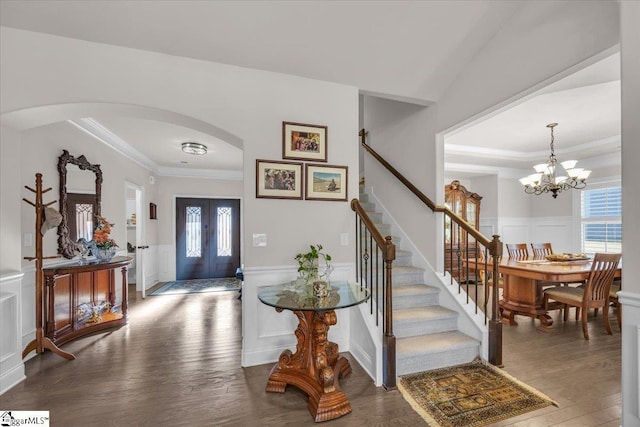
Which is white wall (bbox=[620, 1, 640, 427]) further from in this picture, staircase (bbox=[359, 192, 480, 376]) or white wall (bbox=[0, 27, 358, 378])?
white wall (bbox=[0, 27, 358, 378])

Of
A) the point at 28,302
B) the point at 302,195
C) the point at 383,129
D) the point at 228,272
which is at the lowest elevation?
the point at 228,272

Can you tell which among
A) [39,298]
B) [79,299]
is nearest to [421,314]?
[39,298]

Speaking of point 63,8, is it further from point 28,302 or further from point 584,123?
point 584,123

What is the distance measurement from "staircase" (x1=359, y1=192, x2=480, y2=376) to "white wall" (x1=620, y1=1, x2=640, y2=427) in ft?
3.71

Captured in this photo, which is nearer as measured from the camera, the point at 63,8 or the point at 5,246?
the point at 63,8

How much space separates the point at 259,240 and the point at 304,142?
1.04m

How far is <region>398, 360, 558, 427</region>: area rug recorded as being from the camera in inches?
74.5

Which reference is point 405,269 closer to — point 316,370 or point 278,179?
point 316,370

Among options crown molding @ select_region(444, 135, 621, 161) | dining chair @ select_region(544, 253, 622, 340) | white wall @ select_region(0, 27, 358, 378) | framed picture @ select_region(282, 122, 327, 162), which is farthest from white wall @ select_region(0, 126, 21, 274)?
crown molding @ select_region(444, 135, 621, 161)

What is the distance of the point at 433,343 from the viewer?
8.49ft

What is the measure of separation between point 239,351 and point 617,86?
482cm

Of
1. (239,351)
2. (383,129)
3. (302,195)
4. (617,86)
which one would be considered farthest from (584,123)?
(239,351)

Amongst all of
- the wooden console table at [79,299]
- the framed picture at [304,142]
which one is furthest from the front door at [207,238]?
the framed picture at [304,142]

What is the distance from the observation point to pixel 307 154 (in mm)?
2809
